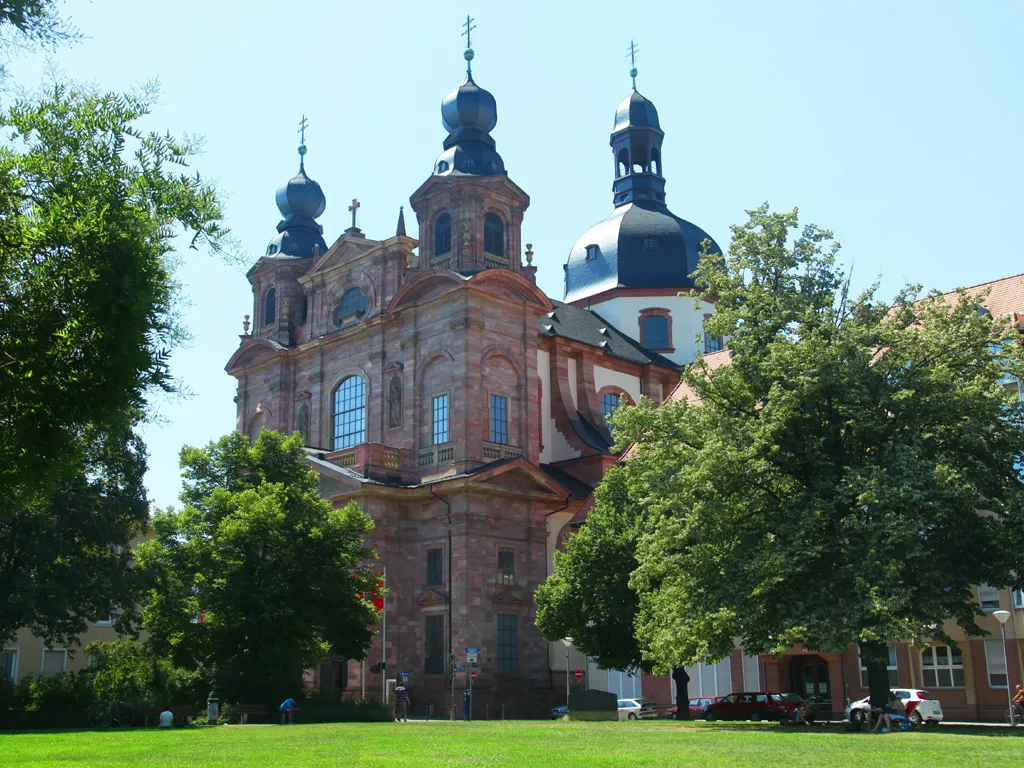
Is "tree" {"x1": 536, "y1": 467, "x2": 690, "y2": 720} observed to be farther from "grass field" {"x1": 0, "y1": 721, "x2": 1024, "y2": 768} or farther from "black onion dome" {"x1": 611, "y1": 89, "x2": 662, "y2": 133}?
"black onion dome" {"x1": 611, "y1": 89, "x2": 662, "y2": 133}

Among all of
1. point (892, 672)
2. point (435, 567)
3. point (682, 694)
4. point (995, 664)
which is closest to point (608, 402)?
point (435, 567)

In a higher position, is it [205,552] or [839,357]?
[839,357]

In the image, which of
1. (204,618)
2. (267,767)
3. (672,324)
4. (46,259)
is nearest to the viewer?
(46,259)

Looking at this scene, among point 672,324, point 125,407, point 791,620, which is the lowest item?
point 791,620

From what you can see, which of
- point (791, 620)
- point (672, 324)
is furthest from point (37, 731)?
point (672, 324)

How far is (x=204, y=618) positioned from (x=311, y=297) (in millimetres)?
22472

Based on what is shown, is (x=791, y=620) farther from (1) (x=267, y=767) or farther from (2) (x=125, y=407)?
(2) (x=125, y=407)

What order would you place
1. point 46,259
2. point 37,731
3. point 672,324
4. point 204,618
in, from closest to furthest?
point 46,259
point 37,731
point 204,618
point 672,324

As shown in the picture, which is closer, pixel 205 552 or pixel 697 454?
pixel 697 454

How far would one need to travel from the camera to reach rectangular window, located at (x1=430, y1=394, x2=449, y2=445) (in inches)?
1802

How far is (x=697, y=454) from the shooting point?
87.4 ft

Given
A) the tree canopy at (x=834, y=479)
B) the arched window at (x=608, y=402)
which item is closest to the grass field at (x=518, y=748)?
the tree canopy at (x=834, y=479)

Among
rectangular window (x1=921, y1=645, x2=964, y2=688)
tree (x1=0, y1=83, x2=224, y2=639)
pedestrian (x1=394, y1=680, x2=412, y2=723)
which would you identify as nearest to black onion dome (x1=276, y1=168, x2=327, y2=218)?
pedestrian (x1=394, y1=680, x2=412, y2=723)

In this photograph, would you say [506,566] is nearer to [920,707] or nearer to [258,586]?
[258,586]
